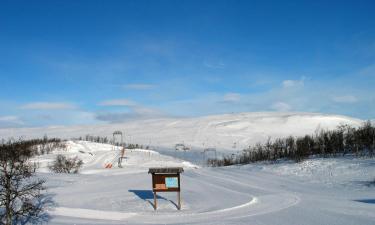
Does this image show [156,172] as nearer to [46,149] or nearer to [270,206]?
[270,206]

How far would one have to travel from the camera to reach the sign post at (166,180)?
16203mm

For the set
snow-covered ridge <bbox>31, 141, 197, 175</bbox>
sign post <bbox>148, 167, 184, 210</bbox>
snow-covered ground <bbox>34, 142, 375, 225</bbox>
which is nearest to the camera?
snow-covered ground <bbox>34, 142, 375, 225</bbox>

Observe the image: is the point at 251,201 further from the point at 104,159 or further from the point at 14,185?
the point at 104,159

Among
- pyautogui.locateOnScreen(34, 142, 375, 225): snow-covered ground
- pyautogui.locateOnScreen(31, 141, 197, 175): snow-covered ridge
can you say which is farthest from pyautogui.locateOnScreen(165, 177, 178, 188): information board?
pyautogui.locateOnScreen(31, 141, 197, 175): snow-covered ridge

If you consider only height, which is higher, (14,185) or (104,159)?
(104,159)

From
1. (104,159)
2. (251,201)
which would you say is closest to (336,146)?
(251,201)

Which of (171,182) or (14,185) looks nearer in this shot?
(14,185)

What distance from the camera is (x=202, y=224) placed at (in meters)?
12.8

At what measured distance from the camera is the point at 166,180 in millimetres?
16297

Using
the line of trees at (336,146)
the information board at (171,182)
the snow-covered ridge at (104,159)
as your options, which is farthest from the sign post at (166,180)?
the snow-covered ridge at (104,159)

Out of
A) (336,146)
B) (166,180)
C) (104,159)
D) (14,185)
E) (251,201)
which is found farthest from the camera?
(104,159)

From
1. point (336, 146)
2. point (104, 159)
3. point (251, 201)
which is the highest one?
point (336, 146)

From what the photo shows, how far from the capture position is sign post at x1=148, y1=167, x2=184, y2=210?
53.2 feet

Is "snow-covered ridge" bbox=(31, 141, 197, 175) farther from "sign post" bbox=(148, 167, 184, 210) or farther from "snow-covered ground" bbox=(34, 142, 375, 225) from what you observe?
"sign post" bbox=(148, 167, 184, 210)
